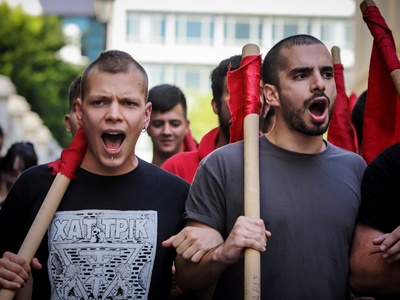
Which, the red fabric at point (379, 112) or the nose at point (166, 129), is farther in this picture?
the nose at point (166, 129)

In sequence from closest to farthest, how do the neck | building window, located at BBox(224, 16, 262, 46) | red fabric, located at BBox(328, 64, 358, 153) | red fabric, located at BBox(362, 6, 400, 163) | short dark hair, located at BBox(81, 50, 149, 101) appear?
1. the neck
2. short dark hair, located at BBox(81, 50, 149, 101)
3. red fabric, located at BBox(362, 6, 400, 163)
4. red fabric, located at BBox(328, 64, 358, 153)
5. building window, located at BBox(224, 16, 262, 46)

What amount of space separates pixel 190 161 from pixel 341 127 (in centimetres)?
105

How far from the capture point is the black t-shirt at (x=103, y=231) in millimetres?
4203

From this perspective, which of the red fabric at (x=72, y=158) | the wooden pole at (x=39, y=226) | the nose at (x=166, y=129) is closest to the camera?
the wooden pole at (x=39, y=226)

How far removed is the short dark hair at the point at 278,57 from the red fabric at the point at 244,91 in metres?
0.06

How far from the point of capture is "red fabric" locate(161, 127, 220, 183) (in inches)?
230

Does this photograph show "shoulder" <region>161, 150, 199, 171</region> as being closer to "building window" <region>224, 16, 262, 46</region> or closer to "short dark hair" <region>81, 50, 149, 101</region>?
"short dark hair" <region>81, 50, 149, 101</region>

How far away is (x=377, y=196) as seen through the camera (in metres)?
4.08

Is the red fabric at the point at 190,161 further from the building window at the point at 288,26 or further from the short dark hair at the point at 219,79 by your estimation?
the building window at the point at 288,26

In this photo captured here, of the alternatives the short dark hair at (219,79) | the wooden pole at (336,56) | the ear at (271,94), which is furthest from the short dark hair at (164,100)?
the ear at (271,94)

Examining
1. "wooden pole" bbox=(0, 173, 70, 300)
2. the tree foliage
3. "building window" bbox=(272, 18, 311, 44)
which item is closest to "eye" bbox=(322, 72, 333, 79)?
"wooden pole" bbox=(0, 173, 70, 300)

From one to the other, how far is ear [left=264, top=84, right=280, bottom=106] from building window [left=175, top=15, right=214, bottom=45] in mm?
56357

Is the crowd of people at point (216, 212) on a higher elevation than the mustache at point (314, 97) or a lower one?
lower

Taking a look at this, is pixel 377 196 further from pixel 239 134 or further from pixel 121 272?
pixel 121 272
